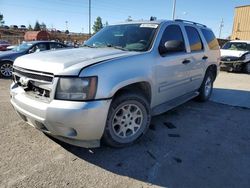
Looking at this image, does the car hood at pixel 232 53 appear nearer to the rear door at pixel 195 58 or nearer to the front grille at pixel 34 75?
the rear door at pixel 195 58

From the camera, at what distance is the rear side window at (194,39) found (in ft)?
16.8

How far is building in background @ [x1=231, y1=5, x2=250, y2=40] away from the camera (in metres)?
27.0

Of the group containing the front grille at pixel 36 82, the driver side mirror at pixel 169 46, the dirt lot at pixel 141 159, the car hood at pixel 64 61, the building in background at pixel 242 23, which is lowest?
the dirt lot at pixel 141 159

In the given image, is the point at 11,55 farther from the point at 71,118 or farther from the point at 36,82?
the point at 71,118

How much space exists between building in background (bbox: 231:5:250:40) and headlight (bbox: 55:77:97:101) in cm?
2838

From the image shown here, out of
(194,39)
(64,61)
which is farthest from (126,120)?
(194,39)

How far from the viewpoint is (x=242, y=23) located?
90.2 feet


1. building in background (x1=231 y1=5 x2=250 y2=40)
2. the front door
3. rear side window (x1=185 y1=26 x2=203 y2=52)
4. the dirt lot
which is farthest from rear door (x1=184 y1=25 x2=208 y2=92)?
building in background (x1=231 y1=5 x2=250 y2=40)

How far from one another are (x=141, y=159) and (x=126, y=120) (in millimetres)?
605

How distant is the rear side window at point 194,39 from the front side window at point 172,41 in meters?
0.38

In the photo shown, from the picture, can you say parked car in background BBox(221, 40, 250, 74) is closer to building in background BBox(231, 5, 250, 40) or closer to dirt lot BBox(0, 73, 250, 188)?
dirt lot BBox(0, 73, 250, 188)

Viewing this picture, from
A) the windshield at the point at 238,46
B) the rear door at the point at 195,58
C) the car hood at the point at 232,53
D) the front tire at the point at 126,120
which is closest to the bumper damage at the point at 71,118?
the front tire at the point at 126,120

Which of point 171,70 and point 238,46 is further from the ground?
point 238,46

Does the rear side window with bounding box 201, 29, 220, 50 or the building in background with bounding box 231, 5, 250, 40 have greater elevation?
the building in background with bounding box 231, 5, 250, 40
